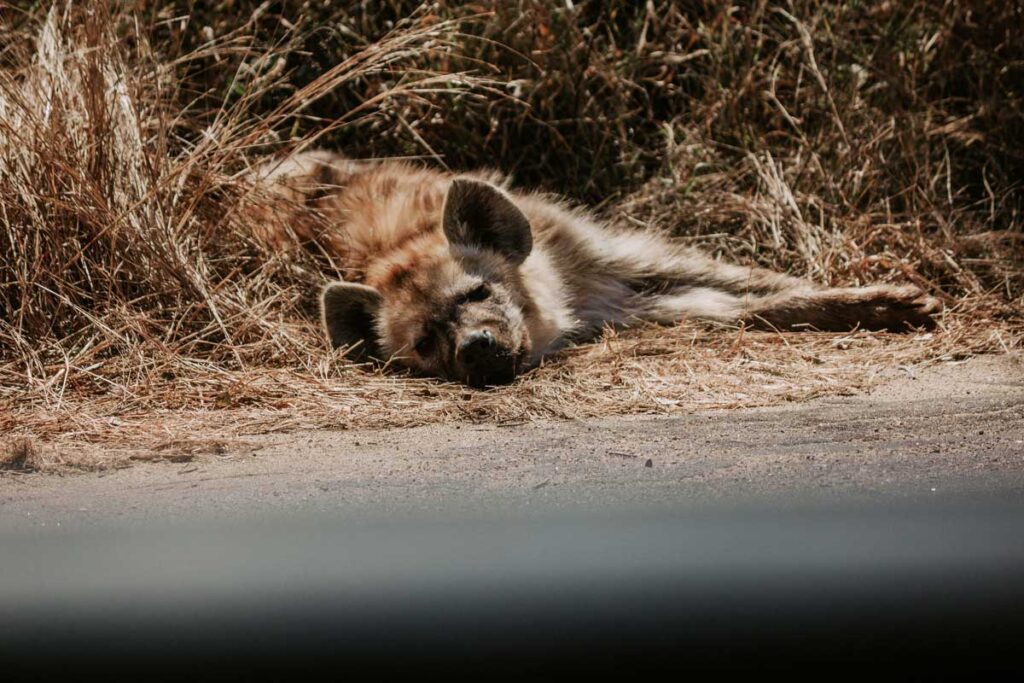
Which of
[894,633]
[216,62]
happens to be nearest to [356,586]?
[894,633]

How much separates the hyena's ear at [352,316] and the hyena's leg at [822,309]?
99cm

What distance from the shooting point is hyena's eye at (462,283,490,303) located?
3766 mm

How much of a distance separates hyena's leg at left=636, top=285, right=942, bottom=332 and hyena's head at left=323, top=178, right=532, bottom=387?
66 centimetres

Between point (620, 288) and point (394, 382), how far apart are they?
1101mm

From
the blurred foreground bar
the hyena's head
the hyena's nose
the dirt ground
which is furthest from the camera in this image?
the hyena's head

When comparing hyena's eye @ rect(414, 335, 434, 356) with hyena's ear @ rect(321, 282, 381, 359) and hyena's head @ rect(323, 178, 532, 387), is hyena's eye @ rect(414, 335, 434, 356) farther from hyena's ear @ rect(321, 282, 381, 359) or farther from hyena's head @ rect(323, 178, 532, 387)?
hyena's ear @ rect(321, 282, 381, 359)

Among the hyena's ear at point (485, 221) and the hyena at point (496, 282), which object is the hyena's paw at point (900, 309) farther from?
the hyena's ear at point (485, 221)

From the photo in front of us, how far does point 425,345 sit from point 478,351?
309 millimetres

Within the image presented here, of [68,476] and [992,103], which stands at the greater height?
[992,103]

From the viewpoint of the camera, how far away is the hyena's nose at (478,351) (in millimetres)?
3490

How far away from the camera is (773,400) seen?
120 inches

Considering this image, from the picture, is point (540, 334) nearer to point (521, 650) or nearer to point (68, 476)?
point (68, 476)

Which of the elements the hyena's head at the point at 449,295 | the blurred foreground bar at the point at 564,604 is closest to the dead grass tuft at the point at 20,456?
the blurred foreground bar at the point at 564,604

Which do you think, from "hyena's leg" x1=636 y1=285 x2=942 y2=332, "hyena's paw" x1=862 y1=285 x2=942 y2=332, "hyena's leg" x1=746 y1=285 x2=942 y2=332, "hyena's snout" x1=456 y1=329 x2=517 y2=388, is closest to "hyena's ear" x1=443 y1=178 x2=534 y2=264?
"hyena's snout" x1=456 y1=329 x2=517 y2=388
